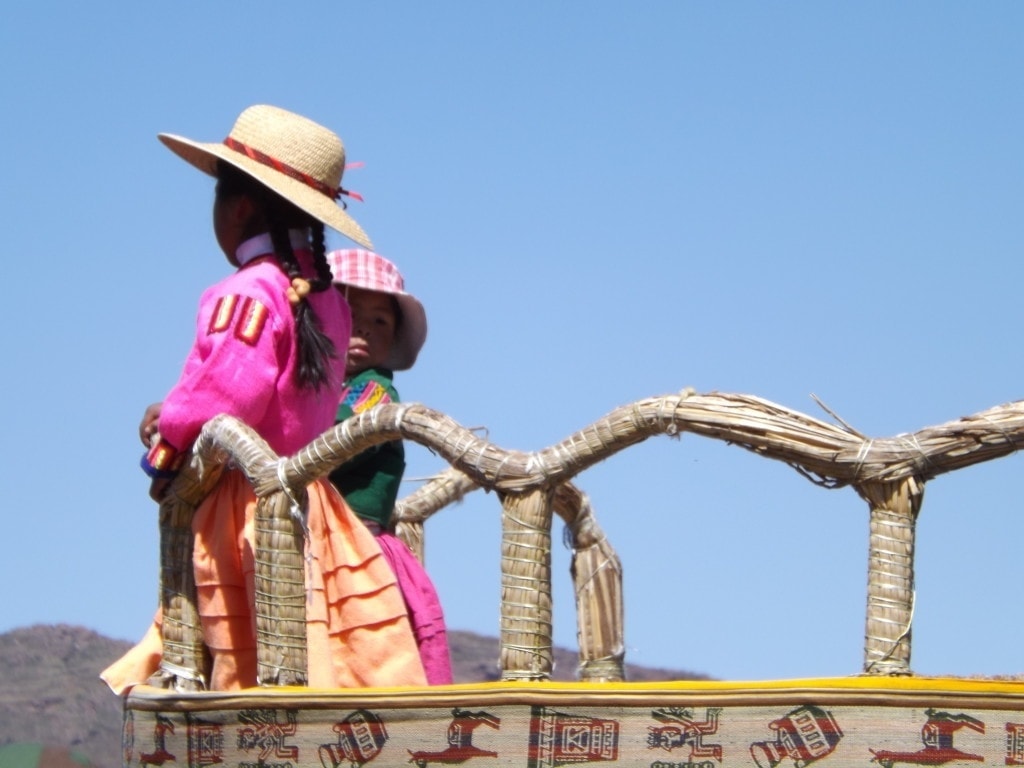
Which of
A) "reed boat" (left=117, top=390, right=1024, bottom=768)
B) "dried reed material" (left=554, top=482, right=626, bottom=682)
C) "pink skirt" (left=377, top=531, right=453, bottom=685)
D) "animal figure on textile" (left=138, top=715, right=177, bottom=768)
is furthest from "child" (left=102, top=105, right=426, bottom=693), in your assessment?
"dried reed material" (left=554, top=482, right=626, bottom=682)

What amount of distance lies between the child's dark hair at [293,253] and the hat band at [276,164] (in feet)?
0.17

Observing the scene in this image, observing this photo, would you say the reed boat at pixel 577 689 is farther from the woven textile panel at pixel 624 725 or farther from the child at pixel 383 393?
the child at pixel 383 393

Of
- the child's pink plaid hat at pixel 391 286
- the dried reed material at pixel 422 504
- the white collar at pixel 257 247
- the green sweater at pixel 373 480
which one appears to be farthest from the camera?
the dried reed material at pixel 422 504

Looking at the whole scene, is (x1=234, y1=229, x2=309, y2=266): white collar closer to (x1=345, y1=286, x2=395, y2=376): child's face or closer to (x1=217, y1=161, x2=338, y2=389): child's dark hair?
(x1=217, y1=161, x2=338, y2=389): child's dark hair

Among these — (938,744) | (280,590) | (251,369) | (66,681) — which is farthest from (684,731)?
(66,681)

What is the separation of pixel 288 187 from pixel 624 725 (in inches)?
67.0

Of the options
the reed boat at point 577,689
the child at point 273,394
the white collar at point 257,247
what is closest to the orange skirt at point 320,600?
the child at point 273,394

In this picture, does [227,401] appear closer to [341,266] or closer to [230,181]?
[230,181]

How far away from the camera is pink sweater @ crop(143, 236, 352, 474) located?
4004 millimetres

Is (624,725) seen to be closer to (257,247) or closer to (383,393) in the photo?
(257,247)

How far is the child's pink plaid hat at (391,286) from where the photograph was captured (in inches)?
197

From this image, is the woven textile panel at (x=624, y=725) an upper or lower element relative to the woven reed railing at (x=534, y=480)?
lower

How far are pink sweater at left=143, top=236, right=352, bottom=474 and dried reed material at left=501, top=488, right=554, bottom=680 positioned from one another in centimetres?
87

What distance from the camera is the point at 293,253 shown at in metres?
4.28
